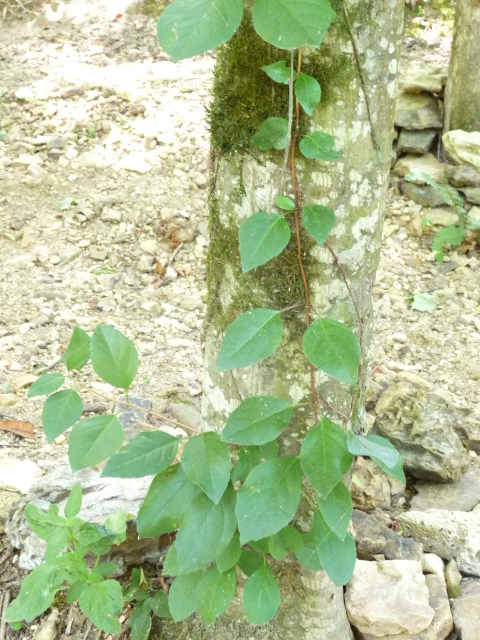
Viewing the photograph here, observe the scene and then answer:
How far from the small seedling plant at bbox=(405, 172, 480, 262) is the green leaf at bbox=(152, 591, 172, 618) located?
3266 mm

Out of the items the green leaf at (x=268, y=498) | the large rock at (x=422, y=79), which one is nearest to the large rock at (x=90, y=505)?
the green leaf at (x=268, y=498)

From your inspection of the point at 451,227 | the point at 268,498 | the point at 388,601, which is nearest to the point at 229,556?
the point at 268,498

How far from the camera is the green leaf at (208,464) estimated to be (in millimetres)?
1433

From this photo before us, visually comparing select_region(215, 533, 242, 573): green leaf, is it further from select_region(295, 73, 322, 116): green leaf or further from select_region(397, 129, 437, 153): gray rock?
select_region(397, 129, 437, 153): gray rock

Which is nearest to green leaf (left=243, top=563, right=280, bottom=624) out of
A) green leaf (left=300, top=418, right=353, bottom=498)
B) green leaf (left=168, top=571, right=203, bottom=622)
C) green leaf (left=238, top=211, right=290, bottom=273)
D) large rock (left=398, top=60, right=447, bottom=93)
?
green leaf (left=168, top=571, right=203, bottom=622)

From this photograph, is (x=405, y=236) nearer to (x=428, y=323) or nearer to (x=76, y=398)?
(x=428, y=323)

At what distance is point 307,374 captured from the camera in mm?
1626

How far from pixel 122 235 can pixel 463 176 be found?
2475 mm

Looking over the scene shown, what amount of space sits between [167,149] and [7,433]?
9.13 ft

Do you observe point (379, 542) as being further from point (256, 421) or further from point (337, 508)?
point (256, 421)

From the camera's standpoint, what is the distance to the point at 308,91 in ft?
4.21

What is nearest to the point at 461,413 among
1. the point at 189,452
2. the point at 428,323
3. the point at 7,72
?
the point at 428,323

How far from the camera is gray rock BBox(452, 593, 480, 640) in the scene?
7.02ft

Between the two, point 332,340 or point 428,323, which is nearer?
point 332,340
